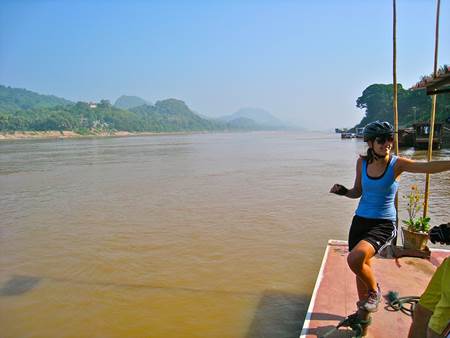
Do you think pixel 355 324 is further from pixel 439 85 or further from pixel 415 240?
pixel 439 85

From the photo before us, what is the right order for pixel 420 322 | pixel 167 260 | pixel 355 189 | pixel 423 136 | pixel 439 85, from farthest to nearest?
pixel 423 136, pixel 167 260, pixel 439 85, pixel 355 189, pixel 420 322

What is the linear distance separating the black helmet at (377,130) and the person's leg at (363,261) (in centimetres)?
86

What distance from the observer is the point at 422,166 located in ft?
8.72

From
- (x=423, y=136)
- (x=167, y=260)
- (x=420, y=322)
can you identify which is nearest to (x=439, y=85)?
(x=420, y=322)

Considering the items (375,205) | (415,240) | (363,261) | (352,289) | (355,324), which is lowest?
(352,289)

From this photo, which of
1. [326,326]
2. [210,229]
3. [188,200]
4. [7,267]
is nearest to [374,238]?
[326,326]

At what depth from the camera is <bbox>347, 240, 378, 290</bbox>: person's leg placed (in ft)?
8.93

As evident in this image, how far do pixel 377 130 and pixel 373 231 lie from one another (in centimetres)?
82

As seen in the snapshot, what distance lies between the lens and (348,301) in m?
3.53

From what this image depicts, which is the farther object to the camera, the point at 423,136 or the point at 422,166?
the point at 423,136

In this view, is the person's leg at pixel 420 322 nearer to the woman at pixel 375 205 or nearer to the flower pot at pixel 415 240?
the woman at pixel 375 205

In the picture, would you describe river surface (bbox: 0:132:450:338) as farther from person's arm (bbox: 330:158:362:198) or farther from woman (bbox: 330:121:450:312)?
person's arm (bbox: 330:158:362:198)

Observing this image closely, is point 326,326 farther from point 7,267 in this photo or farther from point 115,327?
point 7,267

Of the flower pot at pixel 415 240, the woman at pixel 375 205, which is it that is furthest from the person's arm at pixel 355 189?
the flower pot at pixel 415 240
